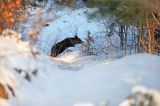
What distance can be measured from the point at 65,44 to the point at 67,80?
8243 mm

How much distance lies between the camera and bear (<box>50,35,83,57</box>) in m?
13.1

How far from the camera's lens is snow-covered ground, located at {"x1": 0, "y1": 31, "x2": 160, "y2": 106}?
17.7 ft

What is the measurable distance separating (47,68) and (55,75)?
6.5 inches

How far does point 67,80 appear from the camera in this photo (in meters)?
5.97

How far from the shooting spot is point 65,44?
14.2m

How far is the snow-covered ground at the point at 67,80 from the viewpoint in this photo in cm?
541

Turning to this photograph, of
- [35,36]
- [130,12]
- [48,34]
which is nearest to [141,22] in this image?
[130,12]

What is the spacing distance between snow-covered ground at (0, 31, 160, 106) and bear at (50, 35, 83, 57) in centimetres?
644

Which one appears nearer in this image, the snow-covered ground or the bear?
the snow-covered ground

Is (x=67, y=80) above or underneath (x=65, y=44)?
above

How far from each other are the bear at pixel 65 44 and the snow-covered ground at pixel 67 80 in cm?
644

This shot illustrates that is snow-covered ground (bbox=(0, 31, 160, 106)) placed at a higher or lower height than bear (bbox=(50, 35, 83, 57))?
higher

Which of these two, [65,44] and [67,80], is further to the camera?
[65,44]

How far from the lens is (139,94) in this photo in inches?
208
